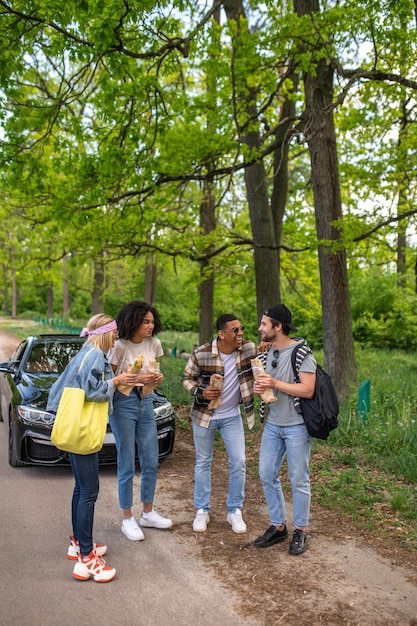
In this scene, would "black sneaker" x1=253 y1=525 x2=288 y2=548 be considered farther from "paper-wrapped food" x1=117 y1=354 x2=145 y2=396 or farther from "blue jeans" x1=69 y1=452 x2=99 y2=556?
"paper-wrapped food" x1=117 y1=354 x2=145 y2=396

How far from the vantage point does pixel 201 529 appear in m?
4.81

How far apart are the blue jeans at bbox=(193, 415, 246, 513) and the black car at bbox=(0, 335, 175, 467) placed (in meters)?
1.63

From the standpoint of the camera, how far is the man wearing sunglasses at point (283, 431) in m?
4.30

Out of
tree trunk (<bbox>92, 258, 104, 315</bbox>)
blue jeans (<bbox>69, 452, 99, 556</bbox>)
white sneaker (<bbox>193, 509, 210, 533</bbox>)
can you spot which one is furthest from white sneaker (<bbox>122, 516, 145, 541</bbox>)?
tree trunk (<bbox>92, 258, 104, 315</bbox>)

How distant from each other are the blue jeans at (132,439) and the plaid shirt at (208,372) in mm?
414

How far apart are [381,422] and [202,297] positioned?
9.48 m

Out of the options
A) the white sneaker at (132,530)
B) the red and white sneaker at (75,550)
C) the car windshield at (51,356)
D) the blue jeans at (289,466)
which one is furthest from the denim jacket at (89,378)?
the car windshield at (51,356)

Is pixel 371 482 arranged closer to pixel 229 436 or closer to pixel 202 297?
pixel 229 436

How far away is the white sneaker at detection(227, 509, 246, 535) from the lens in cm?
475

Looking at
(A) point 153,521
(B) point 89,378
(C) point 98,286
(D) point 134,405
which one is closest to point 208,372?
(D) point 134,405

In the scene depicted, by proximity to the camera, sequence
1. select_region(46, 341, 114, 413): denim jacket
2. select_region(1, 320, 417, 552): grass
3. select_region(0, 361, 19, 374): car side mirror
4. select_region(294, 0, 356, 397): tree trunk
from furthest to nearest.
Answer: select_region(294, 0, 356, 397): tree trunk < select_region(0, 361, 19, 374): car side mirror < select_region(1, 320, 417, 552): grass < select_region(46, 341, 114, 413): denim jacket

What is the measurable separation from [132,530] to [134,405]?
1.06 meters

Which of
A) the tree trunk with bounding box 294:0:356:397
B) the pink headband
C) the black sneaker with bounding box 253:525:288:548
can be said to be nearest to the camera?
the pink headband

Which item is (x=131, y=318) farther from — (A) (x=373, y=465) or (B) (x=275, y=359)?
(A) (x=373, y=465)
